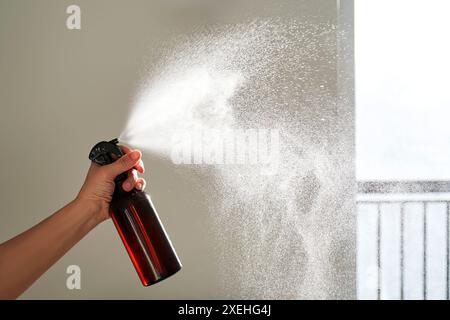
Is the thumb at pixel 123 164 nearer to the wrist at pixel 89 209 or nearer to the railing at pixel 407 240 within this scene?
the wrist at pixel 89 209

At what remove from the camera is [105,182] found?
90 centimetres

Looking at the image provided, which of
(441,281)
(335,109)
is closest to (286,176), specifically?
(335,109)

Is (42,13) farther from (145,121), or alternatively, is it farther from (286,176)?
(286,176)

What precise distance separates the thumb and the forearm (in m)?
0.10

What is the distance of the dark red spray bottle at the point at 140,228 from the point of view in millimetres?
912

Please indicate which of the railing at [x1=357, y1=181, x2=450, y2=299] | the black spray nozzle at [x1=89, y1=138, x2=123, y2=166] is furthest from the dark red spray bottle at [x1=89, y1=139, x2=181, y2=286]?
the railing at [x1=357, y1=181, x2=450, y2=299]

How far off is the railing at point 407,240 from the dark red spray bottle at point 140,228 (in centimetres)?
138

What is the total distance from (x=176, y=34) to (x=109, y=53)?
0.23 m

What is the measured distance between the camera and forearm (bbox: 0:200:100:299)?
2.83ft

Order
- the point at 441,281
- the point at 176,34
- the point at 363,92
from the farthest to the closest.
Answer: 1. the point at 441,281
2. the point at 363,92
3. the point at 176,34

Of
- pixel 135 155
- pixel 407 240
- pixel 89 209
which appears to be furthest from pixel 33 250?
pixel 407 240

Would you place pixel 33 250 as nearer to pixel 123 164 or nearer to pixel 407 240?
pixel 123 164

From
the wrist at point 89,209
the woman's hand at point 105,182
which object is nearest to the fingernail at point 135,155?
the woman's hand at point 105,182

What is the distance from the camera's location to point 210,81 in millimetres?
1633
